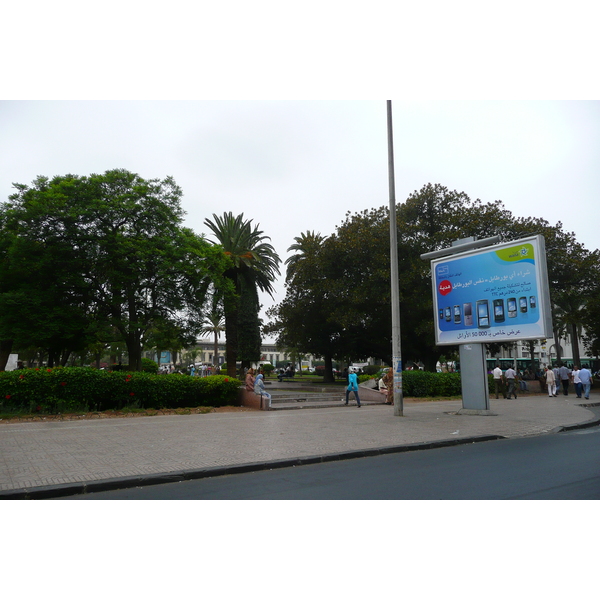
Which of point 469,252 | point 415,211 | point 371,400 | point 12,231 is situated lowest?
point 371,400

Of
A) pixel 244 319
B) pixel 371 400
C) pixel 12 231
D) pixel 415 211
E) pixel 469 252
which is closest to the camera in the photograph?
pixel 469 252

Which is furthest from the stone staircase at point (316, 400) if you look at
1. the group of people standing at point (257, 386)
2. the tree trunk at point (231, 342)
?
the tree trunk at point (231, 342)

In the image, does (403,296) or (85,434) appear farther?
(403,296)

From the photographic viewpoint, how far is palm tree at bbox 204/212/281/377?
35906 mm

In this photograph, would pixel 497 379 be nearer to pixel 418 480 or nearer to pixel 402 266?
pixel 402 266

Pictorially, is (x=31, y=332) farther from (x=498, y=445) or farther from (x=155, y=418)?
(x=498, y=445)

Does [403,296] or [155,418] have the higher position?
[403,296]

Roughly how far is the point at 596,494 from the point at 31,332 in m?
21.1

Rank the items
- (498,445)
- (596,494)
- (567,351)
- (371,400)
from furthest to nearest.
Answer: (567,351) → (371,400) → (498,445) → (596,494)

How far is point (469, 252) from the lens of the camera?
1741 cm

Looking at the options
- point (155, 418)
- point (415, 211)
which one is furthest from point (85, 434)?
point (415, 211)

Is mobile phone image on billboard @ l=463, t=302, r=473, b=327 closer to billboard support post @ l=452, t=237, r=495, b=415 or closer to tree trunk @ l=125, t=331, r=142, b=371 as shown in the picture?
billboard support post @ l=452, t=237, r=495, b=415

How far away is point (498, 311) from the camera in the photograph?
650 inches

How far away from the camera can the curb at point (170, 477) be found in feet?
21.0
